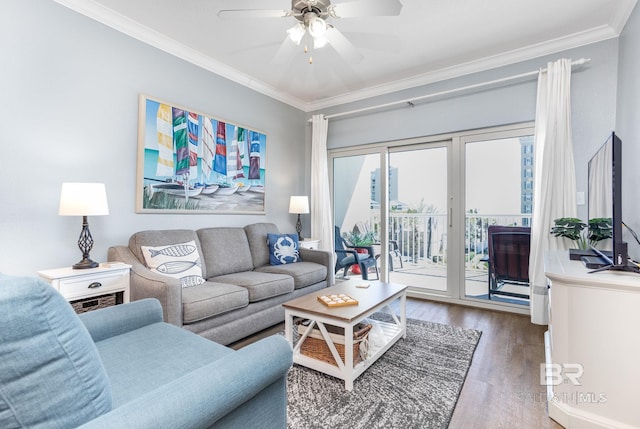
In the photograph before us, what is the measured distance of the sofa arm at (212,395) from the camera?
77 centimetres

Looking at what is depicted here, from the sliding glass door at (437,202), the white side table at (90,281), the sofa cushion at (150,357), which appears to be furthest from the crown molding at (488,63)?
the sofa cushion at (150,357)

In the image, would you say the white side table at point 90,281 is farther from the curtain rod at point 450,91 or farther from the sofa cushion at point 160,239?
the curtain rod at point 450,91

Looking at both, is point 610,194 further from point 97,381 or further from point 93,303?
point 93,303

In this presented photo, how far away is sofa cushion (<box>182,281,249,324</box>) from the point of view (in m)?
2.22

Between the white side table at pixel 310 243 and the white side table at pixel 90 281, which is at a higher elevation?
the white side table at pixel 310 243

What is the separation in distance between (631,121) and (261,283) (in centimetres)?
319

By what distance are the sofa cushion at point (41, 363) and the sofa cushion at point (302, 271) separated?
2.43m

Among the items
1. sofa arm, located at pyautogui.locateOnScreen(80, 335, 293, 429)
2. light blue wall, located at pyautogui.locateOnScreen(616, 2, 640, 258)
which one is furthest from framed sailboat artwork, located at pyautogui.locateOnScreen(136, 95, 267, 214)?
light blue wall, located at pyautogui.locateOnScreen(616, 2, 640, 258)

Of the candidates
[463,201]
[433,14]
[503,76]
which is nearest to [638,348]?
[463,201]

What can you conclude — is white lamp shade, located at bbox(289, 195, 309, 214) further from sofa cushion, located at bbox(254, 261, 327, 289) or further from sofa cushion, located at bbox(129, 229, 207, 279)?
sofa cushion, located at bbox(129, 229, 207, 279)

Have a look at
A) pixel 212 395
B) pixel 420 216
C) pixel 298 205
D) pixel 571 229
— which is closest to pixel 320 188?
pixel 298 205

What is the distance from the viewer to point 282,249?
3.65m

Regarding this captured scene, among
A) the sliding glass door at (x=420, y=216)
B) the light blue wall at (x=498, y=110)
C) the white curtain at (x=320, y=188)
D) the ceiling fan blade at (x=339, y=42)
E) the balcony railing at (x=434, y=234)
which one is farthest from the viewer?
the white curtain at (x=320, y=188)

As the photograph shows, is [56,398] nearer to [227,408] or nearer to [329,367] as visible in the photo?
[227,408]
